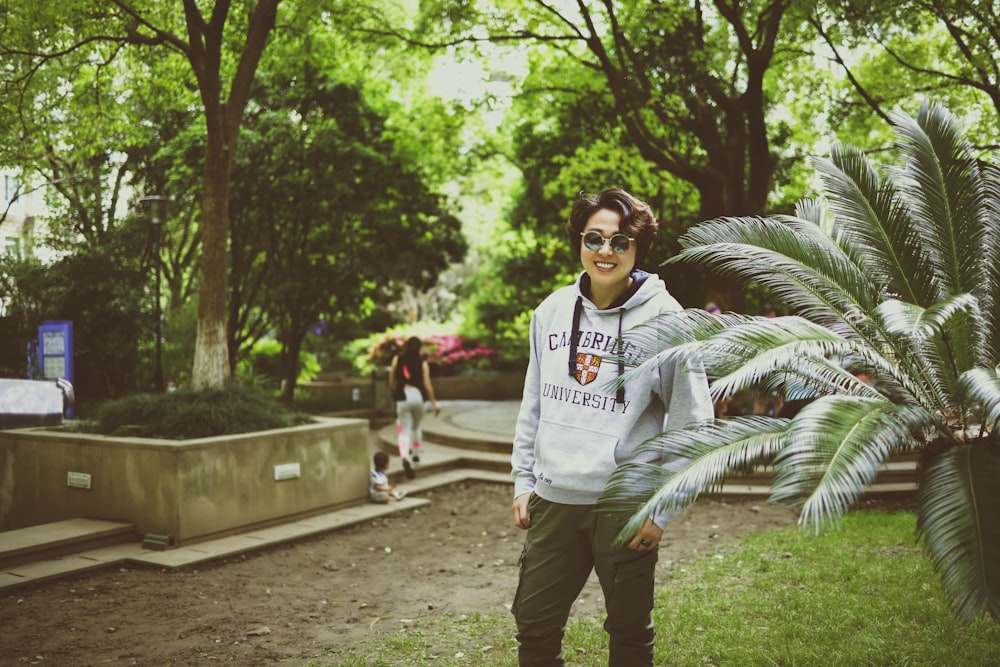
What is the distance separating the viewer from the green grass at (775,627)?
4238 mm

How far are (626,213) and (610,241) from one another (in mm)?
128

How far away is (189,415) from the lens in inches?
298

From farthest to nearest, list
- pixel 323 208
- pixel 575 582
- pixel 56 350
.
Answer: pixel 323 208
pixel 56 350
pixel 575 582

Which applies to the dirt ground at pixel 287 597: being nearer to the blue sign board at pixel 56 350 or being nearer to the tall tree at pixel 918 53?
the tall tree at pixel 918 53

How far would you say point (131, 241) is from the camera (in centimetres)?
1839

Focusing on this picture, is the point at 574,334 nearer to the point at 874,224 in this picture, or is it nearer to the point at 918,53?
the point at 874,224

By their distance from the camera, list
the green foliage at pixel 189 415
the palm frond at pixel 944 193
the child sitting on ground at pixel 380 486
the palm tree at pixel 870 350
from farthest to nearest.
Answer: the child sitting on ground at pixel 380 486, the green foliage at pixel 189 415, the palm frond at pixel 944 193, the palm tree at pixel 870 350

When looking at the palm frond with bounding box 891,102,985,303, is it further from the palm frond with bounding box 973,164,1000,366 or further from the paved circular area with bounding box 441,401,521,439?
the paved circular area with bounding box 441,401,521,439

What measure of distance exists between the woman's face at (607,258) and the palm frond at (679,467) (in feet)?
2.00

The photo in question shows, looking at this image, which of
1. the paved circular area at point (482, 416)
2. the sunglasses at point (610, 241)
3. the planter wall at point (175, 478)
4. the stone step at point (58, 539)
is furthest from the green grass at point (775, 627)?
the paved circular area at point (482, 416)

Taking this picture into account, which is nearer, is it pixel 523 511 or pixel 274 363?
pixel 523 511

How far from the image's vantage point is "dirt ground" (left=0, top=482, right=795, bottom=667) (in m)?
4.71

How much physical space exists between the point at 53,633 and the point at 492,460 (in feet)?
22.8

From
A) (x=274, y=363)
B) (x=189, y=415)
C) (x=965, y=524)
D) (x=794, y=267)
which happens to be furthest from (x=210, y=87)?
(x=274, y=363)
